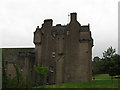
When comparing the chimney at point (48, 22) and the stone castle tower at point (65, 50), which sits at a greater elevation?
the chimney at point (48, 22)

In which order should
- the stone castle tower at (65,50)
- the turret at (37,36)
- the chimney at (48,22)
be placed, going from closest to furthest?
the stone castle tower at (65,50) < the turret at (37,36) < the chimney at (48,22)

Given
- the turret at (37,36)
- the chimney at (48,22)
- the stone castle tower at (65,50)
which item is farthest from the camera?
the chimney at (48,22)

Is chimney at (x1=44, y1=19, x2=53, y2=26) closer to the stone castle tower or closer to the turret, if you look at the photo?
the stone castle tower

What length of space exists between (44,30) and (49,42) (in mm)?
3615

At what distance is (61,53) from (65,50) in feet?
4.98

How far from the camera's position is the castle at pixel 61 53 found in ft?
166

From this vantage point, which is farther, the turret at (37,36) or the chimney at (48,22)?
the chimney at (48,22)

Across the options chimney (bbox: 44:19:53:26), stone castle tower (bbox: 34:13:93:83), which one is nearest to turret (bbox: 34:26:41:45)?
stone castle tower (bbox: 34:13:93:83)

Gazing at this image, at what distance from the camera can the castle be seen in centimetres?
5059

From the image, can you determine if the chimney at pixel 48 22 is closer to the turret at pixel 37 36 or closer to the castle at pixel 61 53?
the castle at pixel 61 53

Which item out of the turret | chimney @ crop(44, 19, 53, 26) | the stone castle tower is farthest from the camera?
chimney @ crop(44, 19, 53, 26)

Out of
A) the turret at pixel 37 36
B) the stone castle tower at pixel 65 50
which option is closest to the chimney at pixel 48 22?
the stone castle tower at pixel 65 50

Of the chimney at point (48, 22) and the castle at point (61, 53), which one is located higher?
the chimney at point (48, 22)

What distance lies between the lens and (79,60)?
50.7 m
